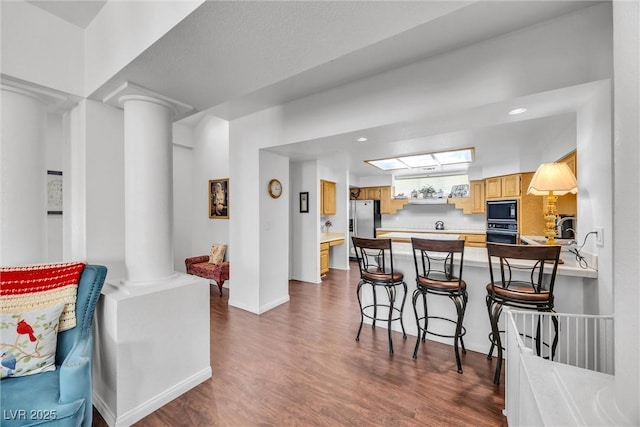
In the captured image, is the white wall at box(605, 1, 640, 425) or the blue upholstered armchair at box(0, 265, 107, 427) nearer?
the white wall at box(605, 1, 640, 425)

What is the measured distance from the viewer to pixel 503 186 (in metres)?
5.02

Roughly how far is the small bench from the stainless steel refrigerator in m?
3.47

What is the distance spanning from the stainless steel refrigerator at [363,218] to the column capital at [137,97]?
17.5ft

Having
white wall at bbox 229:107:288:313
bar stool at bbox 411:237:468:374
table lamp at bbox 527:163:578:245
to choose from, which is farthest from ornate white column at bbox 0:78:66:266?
table lamp at bbox 527:163:578:245

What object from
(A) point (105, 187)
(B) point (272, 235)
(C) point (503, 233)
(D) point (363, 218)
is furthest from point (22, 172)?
(C) point (503, 233)

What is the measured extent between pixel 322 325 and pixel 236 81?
265 centimetres

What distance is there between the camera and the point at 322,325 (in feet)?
10.2

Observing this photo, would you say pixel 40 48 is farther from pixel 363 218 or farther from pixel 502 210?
pixel 502 210

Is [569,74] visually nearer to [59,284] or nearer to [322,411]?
[322,411]

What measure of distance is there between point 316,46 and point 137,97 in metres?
1.41

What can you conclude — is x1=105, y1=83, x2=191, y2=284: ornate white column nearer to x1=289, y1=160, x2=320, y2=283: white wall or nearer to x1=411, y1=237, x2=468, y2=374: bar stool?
x1=411, y1=237, x2=468, y2=374: bar stool

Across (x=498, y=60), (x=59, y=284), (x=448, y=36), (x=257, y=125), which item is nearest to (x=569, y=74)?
(x=498, y=60)

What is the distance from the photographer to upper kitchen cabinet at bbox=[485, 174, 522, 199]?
4.75 metres

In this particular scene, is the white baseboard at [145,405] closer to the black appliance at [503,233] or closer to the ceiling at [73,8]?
the ceiling at [73,8]
